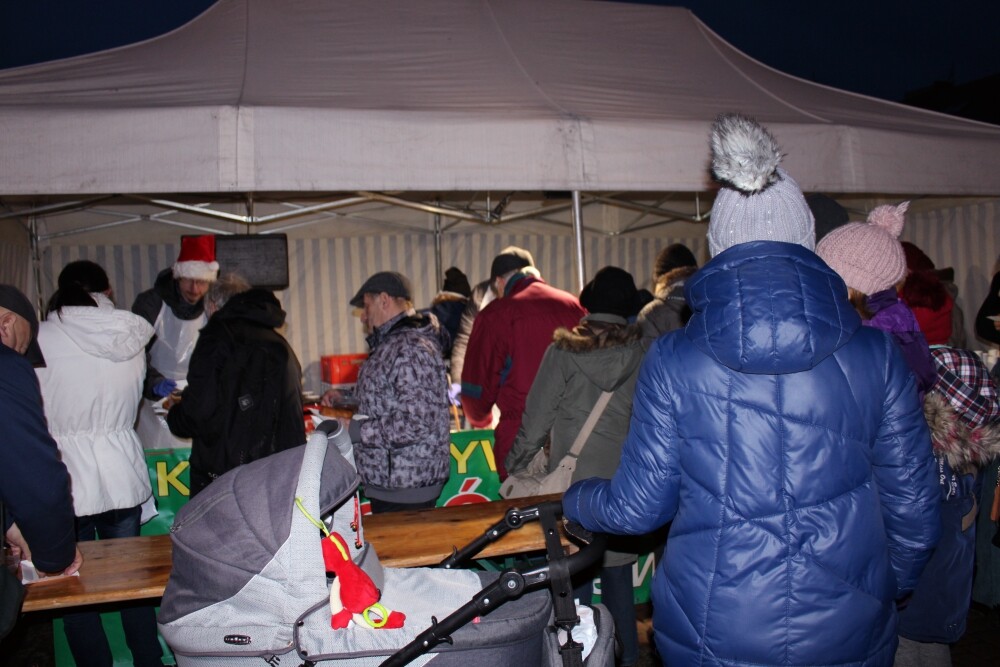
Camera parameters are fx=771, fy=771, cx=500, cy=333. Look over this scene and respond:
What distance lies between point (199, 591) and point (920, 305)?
2.91m

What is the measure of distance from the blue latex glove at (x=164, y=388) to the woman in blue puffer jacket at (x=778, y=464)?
13.1 feet

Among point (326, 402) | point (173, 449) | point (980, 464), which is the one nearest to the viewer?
point (980, 464)

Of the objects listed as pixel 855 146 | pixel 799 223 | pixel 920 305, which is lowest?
pixel 920 305

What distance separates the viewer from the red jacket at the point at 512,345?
3947 mm

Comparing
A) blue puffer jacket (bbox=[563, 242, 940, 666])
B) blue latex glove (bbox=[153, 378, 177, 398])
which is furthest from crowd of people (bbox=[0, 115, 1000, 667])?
blue latex glove (bbox=[153, 378, 177, 398])

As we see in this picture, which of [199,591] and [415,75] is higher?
[415,75]

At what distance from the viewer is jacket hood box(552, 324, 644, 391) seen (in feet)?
10.8

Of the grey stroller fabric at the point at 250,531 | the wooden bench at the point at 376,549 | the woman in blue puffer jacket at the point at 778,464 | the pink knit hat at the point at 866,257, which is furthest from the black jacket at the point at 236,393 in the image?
the pink knit hat at the point at 866,257

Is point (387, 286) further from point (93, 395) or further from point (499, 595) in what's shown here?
point (499, 595)

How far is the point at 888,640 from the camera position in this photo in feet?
6.05

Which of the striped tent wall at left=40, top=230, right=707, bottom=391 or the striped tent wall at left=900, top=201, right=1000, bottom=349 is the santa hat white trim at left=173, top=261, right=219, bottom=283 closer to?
the striped tent wall at left=40, top=230, right=707, bottom=391

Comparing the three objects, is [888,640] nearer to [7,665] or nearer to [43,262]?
[7,665]

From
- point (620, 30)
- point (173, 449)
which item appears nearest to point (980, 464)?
point (173, 449)

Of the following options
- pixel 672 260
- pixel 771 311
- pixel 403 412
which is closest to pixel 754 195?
pixel 771 311
